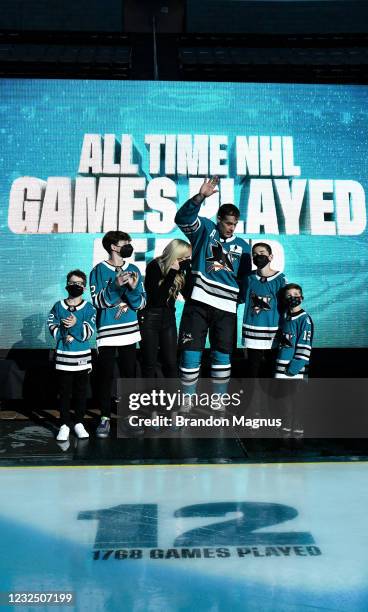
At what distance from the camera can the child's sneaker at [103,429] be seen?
4973 millimetres

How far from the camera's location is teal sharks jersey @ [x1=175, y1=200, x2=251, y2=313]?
5.37 m

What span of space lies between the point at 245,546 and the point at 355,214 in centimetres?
413

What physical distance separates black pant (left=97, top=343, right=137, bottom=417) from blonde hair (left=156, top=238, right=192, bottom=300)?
0.62 meters

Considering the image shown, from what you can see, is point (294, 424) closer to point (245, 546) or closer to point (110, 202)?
point (245, 546)

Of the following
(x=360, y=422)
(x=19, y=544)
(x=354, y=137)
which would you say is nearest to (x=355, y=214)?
(x=354, y=137)

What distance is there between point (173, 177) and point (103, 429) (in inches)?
99.5

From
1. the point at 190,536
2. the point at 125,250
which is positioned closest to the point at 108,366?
the point at 125,250

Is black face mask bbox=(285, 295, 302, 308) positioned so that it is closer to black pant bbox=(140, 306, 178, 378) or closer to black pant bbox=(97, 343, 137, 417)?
black pant bbox=(140, 306, 178, 378)

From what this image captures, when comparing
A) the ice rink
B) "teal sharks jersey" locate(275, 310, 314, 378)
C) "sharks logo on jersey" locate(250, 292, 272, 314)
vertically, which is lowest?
the ice rink

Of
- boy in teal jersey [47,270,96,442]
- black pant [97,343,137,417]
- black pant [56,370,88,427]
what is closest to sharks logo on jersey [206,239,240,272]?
black pant [97,343,137,417]

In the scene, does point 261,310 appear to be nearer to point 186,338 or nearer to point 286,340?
point 286,340

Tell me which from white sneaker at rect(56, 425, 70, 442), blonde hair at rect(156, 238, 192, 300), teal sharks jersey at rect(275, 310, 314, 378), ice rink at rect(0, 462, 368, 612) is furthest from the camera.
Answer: blonde hair at rect(156, 238, 192, 300)

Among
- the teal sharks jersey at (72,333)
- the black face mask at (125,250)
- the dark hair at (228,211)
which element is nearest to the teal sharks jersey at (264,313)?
the dark hair at (228,211)

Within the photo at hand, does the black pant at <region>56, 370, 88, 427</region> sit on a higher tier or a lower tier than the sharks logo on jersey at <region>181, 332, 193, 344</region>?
lower
